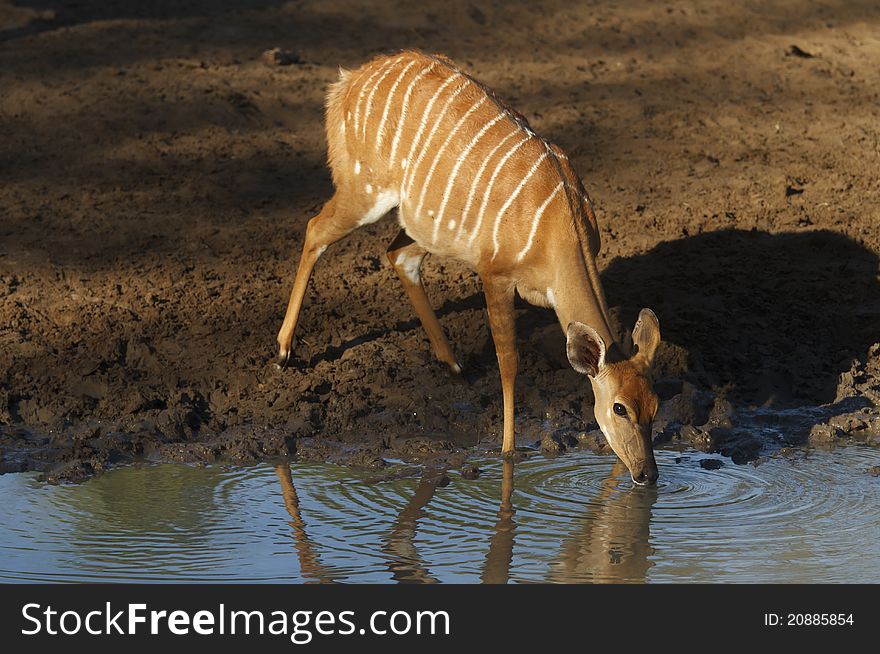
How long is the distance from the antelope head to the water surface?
0.71 ft

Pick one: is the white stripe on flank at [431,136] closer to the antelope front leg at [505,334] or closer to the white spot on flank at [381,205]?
the white spot on flank at [381,205]

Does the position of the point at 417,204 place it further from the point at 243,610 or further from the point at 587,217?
A: the point at 243,610

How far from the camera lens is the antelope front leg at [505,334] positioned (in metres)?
6.41

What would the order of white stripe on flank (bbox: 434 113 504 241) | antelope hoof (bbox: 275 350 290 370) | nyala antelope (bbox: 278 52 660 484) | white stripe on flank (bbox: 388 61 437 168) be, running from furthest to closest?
antelope hoof (bbox: 275 350 290 370) < white stripe on flank (bbox: 388 61 437 168) < white stripe on flank (bbox: 434 113 504 241) < nyala antelope (bbox: 278 52 660 484)

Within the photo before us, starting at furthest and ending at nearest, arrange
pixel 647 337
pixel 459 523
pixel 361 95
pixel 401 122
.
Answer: pixel 361 95
pixel 401 122
pixel 647 337
pixel 459 523

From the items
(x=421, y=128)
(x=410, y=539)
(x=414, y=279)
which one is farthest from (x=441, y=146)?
(x=410, y=539)

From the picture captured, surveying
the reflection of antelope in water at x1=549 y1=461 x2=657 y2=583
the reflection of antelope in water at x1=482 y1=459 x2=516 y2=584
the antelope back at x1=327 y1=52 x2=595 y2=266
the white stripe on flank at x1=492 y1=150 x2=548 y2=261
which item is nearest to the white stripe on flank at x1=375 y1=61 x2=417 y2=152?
the antelope back at x1=327 y1=52 x2=595 y2=266

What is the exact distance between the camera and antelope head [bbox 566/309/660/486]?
583 cm

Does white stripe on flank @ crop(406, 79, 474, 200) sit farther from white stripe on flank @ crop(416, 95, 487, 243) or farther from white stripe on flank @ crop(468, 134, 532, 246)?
white stripe on flank @ crop(468, 134, 532, 246)

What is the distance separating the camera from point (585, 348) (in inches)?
232

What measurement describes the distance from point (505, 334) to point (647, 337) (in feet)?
2.46

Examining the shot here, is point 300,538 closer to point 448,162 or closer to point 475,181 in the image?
point 475,181

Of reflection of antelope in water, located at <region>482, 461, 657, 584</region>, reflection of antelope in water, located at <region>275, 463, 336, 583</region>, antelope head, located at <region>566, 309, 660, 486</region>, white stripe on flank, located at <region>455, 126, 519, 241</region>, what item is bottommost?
reflection of antelope in water, located at <region>275, 463, 336, 583</region>

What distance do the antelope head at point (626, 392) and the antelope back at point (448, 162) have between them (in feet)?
2.00
